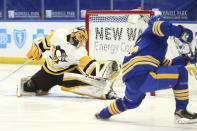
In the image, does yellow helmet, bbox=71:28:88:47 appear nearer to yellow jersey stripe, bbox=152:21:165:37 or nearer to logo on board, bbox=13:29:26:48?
yellow jersey stripe, bbox=152:21:165:37

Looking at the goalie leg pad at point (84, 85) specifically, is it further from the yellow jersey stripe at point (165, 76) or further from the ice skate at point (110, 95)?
the yellow jersey stripe at point (165, 76)

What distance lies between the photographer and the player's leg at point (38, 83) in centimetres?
432

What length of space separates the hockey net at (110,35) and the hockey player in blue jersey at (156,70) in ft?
5.97

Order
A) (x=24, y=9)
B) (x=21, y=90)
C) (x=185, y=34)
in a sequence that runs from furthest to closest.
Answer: (x=24, y=9) < (x=21, y=90) < (x=185, y=34)

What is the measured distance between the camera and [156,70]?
2.91m

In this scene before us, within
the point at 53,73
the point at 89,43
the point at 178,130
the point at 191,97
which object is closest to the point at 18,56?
the point at 89,43

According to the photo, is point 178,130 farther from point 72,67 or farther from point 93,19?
point 93,19

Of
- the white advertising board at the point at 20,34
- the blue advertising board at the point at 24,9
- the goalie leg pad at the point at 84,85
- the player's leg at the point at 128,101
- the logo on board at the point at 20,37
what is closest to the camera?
the player's leg at the point at 128,101

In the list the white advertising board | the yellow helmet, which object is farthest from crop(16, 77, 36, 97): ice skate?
the white advertising board

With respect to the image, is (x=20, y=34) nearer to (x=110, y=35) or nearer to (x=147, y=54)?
(x=110, y=35)

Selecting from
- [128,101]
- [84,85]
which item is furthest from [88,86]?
[128,101]

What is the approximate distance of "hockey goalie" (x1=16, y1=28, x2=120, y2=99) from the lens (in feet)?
13.6

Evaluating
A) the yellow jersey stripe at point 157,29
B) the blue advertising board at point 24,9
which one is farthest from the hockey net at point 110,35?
the blue advertising board at point 24,9

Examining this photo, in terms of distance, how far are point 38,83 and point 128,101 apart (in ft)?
5.03
